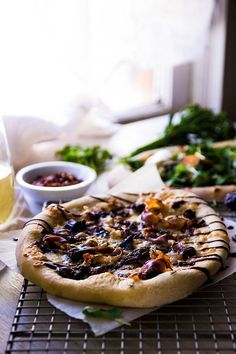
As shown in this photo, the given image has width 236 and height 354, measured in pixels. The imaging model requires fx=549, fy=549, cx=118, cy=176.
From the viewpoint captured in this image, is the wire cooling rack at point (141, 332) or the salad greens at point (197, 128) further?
the salad greens at point (197, 128)

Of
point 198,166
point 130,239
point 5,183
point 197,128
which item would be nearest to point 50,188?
point 5,183

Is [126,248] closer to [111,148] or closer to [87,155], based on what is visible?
[87,155]

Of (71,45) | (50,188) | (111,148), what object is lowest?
(111,148)

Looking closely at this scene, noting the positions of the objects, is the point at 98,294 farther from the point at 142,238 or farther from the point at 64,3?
the point at 64,3

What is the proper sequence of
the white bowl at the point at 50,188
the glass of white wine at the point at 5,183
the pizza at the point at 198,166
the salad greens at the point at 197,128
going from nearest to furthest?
1. the glass of white wine at the point at 5,183
2. the white bowl at the point at 50,188
3. the pizza at the point at 198,166
4. the salad greens at the point at 197,128

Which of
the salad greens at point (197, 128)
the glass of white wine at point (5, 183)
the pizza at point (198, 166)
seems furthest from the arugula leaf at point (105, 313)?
the salad greens at point (197, 128)

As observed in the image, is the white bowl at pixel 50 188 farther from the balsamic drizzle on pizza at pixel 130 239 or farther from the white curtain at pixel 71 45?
the white curtain at pixel 71 45

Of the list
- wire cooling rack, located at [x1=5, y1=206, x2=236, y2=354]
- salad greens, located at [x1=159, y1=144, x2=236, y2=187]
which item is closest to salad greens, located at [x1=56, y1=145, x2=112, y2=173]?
salad greens, located at [x1=159, y1=144, x2=236, y2=187]
